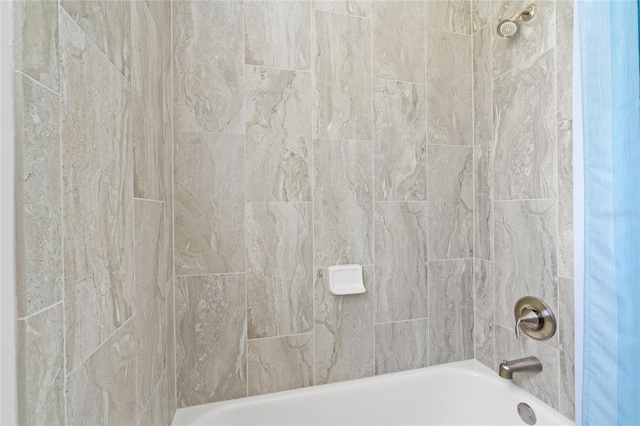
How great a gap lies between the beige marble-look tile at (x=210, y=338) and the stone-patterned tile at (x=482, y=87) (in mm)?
1285

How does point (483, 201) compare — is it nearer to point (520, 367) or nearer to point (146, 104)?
point (520, 367)

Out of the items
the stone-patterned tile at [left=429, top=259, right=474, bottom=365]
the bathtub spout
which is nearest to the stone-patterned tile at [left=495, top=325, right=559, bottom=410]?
the bathtub spout

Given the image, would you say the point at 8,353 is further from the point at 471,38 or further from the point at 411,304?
the point at 471,38

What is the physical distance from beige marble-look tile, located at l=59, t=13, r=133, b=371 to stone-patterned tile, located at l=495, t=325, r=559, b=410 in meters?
1.43

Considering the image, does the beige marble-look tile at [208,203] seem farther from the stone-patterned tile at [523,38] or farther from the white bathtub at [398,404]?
the stone-patterned tile at [523,38]

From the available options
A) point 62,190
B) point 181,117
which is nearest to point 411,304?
point 181,117

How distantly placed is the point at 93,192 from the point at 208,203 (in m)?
0.70

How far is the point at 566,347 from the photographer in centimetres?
115

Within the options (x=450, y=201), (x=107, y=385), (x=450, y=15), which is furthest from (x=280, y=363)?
(x=450, y=15)

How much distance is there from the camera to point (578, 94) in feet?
2.60

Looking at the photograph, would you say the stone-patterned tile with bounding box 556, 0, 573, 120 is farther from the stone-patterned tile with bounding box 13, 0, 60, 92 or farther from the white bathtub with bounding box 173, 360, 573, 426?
the stone-patterned tile with bounding box 13, 0, 60, 92

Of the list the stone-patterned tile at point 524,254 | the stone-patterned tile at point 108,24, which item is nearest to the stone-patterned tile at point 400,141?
the stone-patterned tile at point 524,254

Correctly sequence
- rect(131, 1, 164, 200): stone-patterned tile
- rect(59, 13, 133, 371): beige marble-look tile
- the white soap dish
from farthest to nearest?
the white soap dish, rect(131, 1, 164, 200): stone-patterned tile, rect(59, 13, 133, 371): beige marble-look tile

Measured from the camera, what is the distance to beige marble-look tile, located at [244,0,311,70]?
1298mm
